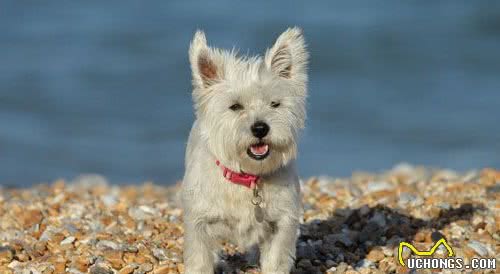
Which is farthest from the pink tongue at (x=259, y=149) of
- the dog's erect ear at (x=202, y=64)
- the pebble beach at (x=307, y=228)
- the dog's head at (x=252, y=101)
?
the pebble beach at (x=307, y=228)

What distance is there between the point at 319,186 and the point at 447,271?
10.7 ft

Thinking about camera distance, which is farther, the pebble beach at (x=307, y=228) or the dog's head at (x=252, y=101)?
the pebble beach at (x=307, y=228)

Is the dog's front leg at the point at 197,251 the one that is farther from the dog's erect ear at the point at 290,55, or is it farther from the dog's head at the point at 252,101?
the dog's erect ear at the point at 290,55

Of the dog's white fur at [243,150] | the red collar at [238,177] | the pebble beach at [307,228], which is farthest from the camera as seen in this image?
the pebble beach at [307,228]

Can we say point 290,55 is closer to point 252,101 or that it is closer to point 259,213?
point 252,101

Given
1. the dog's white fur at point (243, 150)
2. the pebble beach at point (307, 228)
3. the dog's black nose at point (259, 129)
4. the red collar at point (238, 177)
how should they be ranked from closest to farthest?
the dog's black nose at point (259, 129) → the dog's white fur at point (243, 150) → the red collar at point (238, 177) → the pebble beach at point (307, 228)

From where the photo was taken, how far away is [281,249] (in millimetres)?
6547

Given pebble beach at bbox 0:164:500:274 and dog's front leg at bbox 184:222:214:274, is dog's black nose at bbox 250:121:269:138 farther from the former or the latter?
pebble beach at bbox 0:164:500:274

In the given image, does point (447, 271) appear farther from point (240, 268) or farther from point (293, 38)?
point (293, 38)

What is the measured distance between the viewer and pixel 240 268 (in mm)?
7281

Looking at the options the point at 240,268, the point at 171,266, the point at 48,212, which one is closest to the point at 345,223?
the point at 240,268

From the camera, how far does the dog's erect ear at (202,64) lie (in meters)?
6.40

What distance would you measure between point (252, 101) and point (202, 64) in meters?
0.42

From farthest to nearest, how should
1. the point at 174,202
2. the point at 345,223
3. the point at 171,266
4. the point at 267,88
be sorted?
the point at 174,202, the point at 345,223, the point at 171,266, the point at 267,88
